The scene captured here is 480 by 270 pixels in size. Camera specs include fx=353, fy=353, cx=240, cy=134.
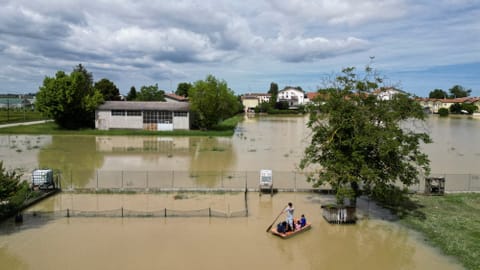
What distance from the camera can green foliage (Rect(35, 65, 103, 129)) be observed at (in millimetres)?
50219

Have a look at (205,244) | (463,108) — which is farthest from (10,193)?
(463,108)

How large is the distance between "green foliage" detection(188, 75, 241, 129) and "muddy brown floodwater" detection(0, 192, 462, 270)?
36524 millimetres

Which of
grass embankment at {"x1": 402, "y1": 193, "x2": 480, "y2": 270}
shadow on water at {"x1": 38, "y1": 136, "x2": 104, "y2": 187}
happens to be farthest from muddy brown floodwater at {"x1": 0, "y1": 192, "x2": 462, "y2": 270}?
shadow on water at {"x1": 38, "y1": 136, "x2": 104, "y2": 187}

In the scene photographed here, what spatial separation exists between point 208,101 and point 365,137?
3908 cm

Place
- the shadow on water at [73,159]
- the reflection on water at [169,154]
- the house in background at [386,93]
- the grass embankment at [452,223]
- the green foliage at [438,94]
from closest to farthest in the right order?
the grass embankment at [452,223] < the house in background at [386,93] < the shadow on water at [73,159] < the reflection on water at [169,154] < the green foliage at [438,94]

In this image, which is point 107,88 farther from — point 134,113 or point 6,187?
point 6,187

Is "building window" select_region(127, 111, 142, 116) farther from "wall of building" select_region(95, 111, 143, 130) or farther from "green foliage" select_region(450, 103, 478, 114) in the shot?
"green foliage" select_region(450, 103, 478, 114)

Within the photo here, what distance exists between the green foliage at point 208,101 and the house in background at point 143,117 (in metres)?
1.97

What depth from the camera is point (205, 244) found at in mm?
12891

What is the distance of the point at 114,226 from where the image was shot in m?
14.4

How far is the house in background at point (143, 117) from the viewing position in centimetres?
5275

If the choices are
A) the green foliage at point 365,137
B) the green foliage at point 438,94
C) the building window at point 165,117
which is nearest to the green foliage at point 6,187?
the green foliage at point 365,137

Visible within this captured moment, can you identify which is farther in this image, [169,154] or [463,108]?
[463,108]

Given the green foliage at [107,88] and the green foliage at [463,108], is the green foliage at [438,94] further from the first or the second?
the green foliage at [107,88]
